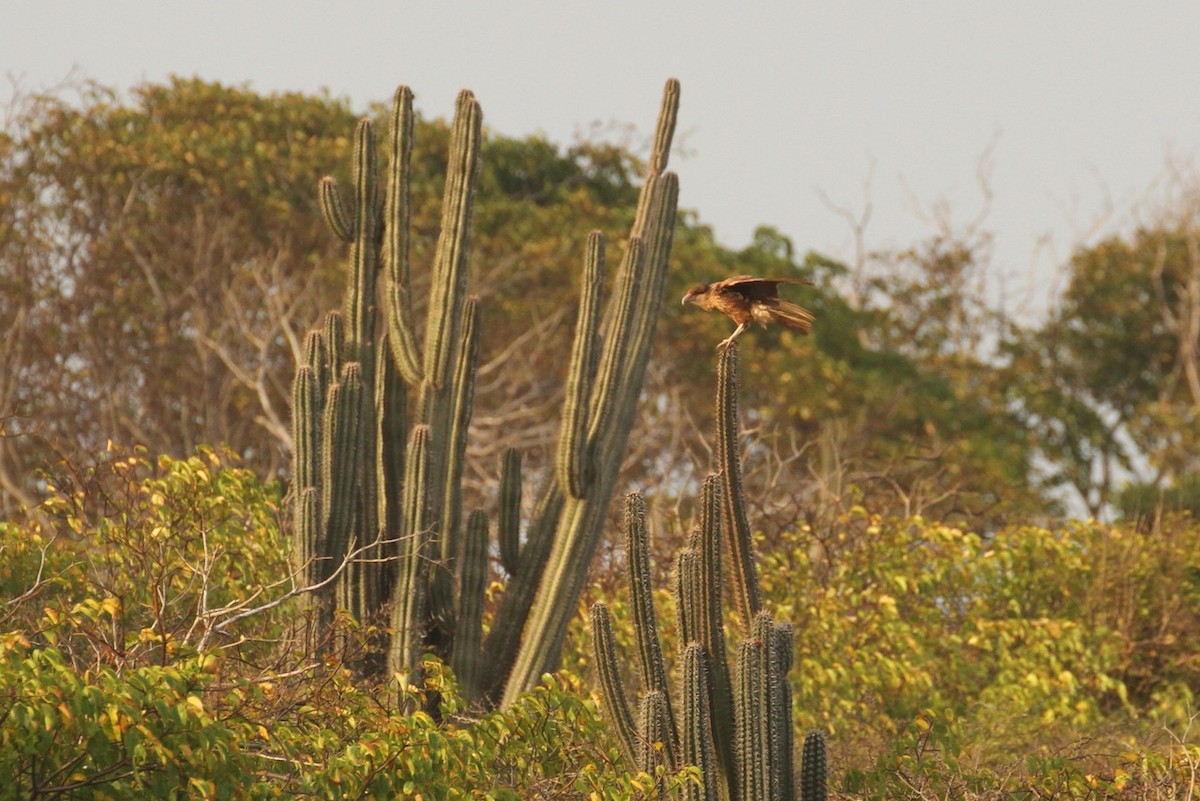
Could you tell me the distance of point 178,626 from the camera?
25.5 feet

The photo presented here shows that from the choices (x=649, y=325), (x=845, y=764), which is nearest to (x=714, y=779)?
(x=845, y=764)

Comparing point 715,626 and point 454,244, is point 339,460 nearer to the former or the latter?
point 454,244

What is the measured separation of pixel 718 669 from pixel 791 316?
5.09 ft

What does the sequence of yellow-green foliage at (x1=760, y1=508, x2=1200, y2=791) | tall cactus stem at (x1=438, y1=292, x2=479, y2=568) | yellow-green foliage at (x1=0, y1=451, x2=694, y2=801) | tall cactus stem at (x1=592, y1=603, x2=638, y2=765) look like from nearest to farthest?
yellow-green foliage at (x1=0, y1=451, x2=694, y2=801), tall cactus stem at (x1=592, y1=603, x2=638, y2=765), tall cactus stem at (x1=438, y1=292, x2=479, y2=568), yellow-green foliage at (x1=760, y1=508, x2=1200, y2=791)

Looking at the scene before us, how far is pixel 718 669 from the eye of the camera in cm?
789

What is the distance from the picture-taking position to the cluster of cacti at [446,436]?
9.95m

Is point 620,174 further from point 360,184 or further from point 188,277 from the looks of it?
point 360,184

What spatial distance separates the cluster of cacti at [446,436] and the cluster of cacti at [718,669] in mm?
2104

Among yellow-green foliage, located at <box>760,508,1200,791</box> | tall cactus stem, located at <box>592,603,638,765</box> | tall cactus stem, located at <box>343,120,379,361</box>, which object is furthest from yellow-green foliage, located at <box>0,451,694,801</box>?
yellow-green foliage, located at <box>760,508,1200,791</box>

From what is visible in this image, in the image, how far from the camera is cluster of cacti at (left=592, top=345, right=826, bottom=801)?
763cm

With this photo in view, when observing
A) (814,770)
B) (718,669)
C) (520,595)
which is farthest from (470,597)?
(814,770)

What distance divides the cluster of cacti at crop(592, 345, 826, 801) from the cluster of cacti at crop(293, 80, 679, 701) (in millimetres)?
2104

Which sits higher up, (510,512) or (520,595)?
(510,512)

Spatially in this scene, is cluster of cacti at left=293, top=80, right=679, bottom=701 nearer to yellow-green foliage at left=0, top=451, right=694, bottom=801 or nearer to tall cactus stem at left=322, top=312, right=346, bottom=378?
tall cactus stem at left=322, top=312, right=346, bottom=378
